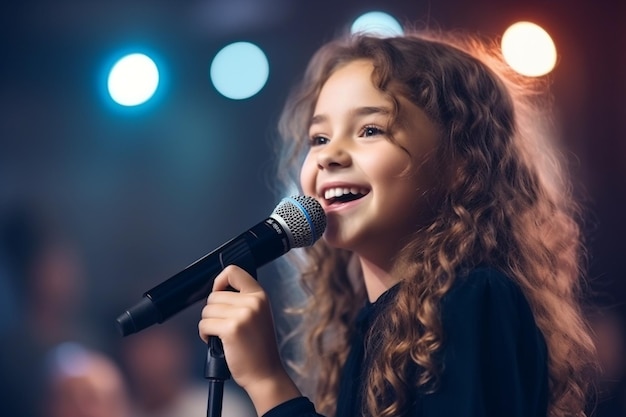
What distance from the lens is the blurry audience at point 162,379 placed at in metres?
2.57

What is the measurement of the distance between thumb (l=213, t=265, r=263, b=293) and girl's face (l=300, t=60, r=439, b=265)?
8.5 inches

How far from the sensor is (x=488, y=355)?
102 centimetres

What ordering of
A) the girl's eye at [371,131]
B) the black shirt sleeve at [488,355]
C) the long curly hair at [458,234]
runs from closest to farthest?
1. the black shirt sleeve at [488,355]
2. the long curly hair at [458,234]
3. the girl's eye at [371,131]

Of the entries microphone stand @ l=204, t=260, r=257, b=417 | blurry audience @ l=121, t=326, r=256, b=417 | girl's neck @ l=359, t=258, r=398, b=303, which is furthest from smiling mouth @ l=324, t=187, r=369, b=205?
blurry audience @ l=121, t=326, r=256, b=417

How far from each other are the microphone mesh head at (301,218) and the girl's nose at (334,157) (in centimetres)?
8

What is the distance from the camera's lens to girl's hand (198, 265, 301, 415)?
103 cm

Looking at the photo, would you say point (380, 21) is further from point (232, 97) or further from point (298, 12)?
point (232, 97)

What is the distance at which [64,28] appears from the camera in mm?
2670

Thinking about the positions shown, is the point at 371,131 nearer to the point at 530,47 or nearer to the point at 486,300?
the point at 486,300

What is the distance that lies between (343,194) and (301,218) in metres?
0.12

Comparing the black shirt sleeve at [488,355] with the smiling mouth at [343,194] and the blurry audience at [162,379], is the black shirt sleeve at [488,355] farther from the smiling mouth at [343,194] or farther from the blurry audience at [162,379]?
the blurry audience at [162,379]

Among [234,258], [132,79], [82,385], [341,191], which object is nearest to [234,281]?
[234,258]

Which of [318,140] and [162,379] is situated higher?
[318,140]

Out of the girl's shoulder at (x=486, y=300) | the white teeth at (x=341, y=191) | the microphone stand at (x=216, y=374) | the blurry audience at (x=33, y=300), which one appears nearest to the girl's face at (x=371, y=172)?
the white teeth at (x=341, y=191)
